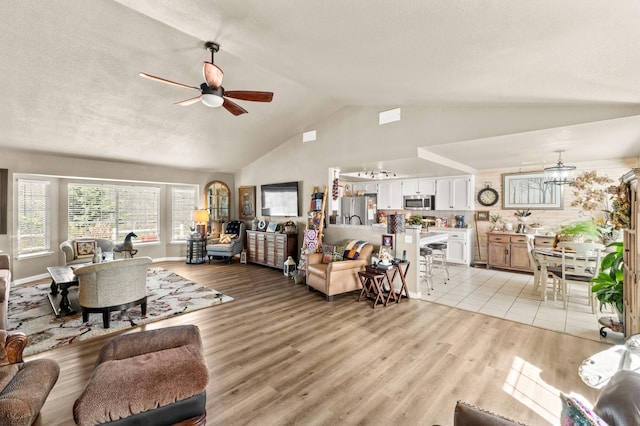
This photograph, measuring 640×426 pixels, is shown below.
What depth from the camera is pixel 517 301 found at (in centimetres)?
420

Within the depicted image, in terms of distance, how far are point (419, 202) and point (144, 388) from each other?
6992 millimetres

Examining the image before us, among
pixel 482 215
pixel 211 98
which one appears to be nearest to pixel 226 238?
pixel 211 98

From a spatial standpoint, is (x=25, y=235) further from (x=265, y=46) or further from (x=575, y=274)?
(x=575, y=274)

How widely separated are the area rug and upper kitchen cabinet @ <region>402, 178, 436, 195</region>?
5.40 m

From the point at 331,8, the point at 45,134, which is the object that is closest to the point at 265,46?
the point at 331,8

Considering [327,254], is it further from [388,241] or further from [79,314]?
[79,314]

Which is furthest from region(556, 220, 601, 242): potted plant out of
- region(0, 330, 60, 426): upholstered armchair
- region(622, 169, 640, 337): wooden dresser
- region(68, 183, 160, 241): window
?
region(68, 183, 160, 241): window

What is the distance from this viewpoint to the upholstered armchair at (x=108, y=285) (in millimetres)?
3139

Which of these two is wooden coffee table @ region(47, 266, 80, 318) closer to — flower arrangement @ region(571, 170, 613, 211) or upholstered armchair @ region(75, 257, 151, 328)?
upholstered armchair @ region(75, 257, 151, 328)

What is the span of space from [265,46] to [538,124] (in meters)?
3.19

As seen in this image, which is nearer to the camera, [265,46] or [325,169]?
[265,46]

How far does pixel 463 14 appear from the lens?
1690 mm

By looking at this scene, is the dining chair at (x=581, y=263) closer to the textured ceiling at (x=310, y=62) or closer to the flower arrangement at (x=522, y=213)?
the textured ceiling at (x=310, y=62)

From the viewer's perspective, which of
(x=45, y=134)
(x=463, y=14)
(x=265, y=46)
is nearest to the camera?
(x=463, y=14)
